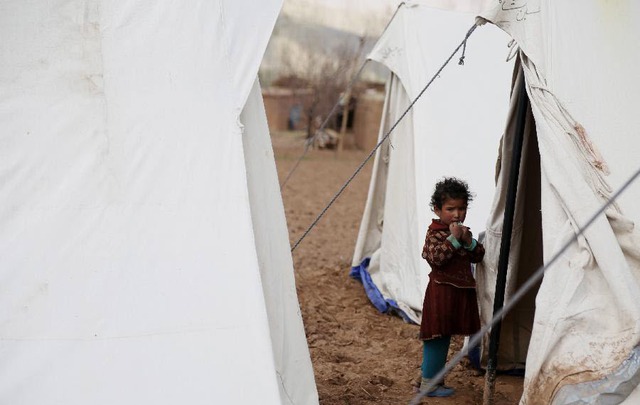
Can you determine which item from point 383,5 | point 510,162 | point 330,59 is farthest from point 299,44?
point 510,162

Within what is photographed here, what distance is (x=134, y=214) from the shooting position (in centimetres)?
293

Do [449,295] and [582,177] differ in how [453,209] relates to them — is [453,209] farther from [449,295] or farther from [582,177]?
[582,177]

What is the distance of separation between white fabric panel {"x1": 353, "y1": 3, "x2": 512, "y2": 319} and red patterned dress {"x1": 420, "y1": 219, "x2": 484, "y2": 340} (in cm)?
145

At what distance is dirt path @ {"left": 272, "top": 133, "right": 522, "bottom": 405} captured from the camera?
4.23m

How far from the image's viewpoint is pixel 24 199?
288 cm

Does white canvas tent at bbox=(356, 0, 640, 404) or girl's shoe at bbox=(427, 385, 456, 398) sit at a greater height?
white canvas tent at bbox=(356, 0, 640, 404)

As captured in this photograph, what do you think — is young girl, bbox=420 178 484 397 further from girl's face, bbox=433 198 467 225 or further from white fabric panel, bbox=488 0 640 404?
white fabric panel, bbox=488 0 640 404

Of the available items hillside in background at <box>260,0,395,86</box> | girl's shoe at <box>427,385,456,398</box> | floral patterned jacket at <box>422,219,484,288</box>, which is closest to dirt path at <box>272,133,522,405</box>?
girl's shoe at <box>427,385,456,398</box>

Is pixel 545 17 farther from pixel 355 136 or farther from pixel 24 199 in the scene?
pixel 355 136

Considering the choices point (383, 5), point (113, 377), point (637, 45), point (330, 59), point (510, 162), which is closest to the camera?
point (113, 377)

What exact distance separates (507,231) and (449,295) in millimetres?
446

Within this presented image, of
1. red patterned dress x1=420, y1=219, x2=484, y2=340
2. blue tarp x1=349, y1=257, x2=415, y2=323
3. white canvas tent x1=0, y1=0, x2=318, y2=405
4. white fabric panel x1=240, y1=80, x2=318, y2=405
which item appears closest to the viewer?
white canvas tent x1=0, y1=0, x2=318, y2=405

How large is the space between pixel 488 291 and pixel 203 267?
1.84 m

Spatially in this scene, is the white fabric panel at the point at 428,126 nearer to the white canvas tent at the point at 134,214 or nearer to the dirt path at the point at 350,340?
the dirt path at the point at 350,340
